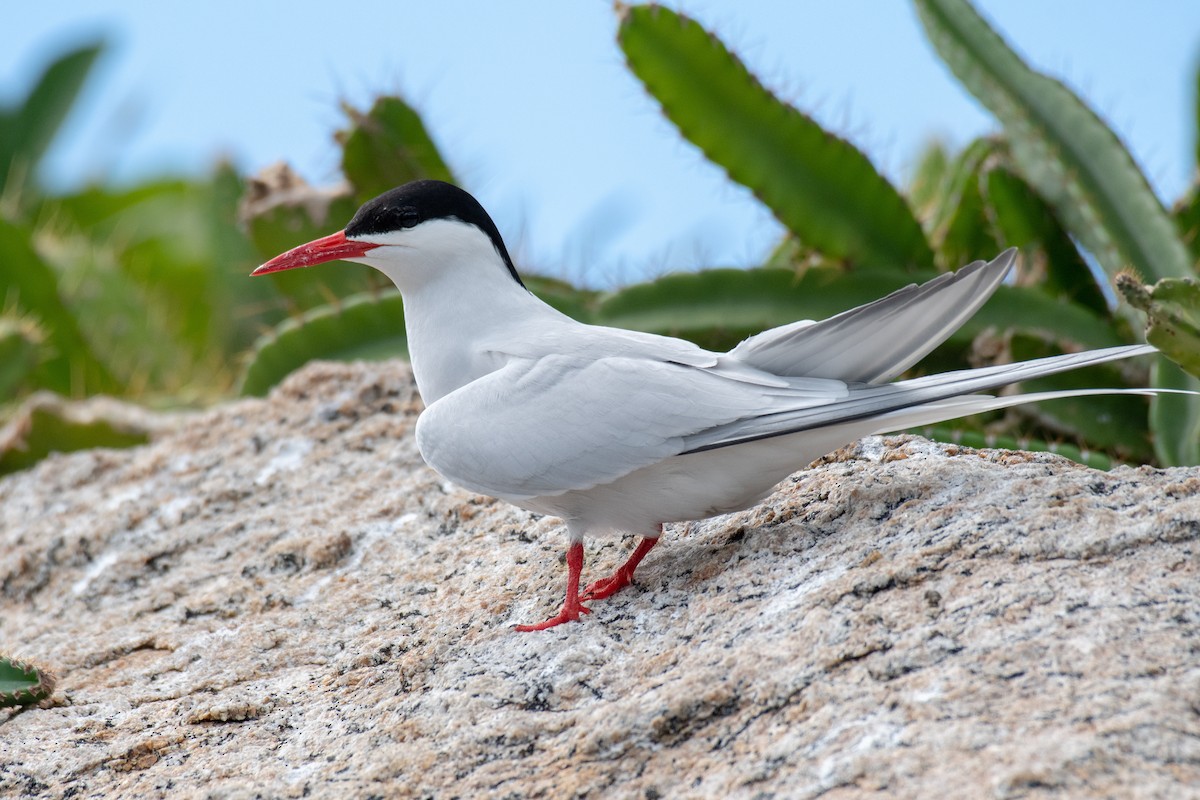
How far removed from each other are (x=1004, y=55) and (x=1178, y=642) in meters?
3.98

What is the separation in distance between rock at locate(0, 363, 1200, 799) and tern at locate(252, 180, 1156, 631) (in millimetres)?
217

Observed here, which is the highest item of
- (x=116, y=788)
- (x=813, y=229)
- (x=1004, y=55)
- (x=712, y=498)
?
(x=1004, y=55)

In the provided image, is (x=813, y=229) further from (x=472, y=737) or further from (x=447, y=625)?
(x=472, y=737)

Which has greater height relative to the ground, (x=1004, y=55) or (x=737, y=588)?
(x=1004, y=55)

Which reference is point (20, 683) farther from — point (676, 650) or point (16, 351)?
point (16, 351)

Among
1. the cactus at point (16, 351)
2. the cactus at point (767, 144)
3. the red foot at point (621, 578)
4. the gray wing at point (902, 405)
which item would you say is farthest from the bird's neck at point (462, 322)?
the cactus at point (16, 351)

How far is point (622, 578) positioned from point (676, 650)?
45 cm

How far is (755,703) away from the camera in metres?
2.61

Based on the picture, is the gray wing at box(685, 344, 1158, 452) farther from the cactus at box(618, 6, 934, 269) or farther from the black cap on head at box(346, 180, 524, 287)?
the cactus at box(618, 6, 934, 269)

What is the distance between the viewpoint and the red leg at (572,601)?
315 cm

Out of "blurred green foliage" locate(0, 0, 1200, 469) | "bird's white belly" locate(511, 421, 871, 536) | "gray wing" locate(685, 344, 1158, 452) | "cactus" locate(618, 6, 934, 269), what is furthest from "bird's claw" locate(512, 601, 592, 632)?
"cactus" locate(618, 6, 934, 269)

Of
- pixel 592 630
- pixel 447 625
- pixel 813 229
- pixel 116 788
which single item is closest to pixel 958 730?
pixel 592 630

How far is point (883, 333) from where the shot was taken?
10.0ft

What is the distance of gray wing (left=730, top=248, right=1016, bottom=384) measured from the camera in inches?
118
